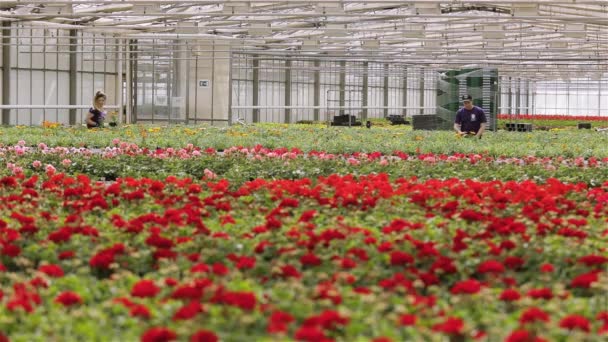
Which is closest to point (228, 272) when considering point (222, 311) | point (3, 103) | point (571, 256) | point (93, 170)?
point (222, 311)

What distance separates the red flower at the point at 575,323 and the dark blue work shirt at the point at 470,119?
47.4ft

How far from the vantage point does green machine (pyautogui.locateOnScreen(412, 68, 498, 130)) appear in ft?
102

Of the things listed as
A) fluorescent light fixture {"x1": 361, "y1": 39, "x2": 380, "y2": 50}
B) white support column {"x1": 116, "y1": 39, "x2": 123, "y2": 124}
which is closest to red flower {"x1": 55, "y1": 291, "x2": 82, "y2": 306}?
white support column {"x1": 116, "y1": 39, "x2": 123, "y2": 124}

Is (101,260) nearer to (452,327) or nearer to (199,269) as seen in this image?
(199,269)

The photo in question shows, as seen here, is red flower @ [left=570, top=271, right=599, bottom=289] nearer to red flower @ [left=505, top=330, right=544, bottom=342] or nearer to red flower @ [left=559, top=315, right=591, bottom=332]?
red flower @ [left=559, top=315, right=591, bottom=332]

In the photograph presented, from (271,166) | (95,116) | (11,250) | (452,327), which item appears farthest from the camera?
(95,116)

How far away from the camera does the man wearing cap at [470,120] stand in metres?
17.9

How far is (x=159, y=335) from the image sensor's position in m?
3.41

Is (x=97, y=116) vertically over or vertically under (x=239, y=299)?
over

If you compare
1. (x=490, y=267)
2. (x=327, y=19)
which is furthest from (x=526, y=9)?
(x=490, y=267)

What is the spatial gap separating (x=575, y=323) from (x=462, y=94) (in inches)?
1116

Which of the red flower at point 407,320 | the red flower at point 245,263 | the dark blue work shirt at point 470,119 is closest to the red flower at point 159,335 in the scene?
the red flower at point 407,320

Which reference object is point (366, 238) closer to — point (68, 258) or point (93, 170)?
point (68, 258)

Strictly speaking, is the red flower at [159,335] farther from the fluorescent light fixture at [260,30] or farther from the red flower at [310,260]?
the fluorescent light fixture at [260,30]
